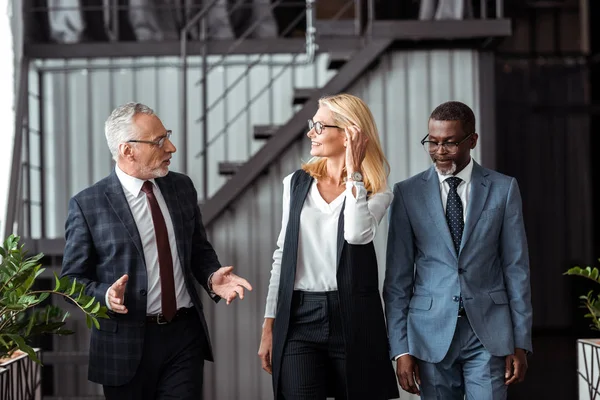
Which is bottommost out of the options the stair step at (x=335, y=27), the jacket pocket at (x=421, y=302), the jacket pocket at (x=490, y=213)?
the jacket pocket at (x=421, y=302)

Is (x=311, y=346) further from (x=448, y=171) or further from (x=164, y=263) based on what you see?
(x=448, y=171)

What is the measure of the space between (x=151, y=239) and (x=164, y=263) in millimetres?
100

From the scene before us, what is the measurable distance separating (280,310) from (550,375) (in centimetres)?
483

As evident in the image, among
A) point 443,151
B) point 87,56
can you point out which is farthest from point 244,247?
point 443,151

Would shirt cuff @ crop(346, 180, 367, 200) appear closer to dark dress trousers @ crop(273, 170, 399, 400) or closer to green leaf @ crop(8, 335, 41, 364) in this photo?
dark dress trousers @ crop(273, 170, 399, 400)

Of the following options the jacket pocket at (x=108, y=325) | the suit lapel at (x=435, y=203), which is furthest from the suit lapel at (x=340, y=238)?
the jacket pocket at (x=108, y=325)

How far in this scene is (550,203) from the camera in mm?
9297

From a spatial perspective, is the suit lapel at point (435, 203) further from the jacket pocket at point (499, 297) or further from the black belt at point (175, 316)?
the black belt at point (175, 316)

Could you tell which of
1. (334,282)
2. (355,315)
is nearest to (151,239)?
(334,282)

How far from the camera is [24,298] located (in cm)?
283

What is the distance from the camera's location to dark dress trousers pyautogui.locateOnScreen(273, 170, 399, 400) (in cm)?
295

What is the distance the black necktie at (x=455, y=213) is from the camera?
305cm

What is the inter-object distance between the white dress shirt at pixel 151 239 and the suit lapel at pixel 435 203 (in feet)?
3.05

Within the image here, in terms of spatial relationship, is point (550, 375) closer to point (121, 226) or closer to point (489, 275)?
point (489, 275)
